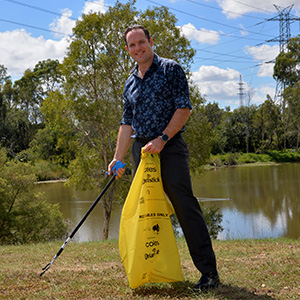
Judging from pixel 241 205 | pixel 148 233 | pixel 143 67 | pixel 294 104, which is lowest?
pixel 241 205

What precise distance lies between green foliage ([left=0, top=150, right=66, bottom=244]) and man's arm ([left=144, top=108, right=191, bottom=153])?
14.1 meters

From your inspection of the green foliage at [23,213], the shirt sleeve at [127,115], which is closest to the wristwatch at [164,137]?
the shirt sleeve at [127,115]

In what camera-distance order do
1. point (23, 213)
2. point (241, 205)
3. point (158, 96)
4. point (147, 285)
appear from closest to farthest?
point (158, 96), point (147, 285), point (23, 213), point (241, 205)

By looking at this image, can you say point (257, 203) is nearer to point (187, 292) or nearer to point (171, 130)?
point (187, 292)

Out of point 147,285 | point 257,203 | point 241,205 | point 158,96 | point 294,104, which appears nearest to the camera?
point 158,96

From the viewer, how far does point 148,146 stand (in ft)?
10.4

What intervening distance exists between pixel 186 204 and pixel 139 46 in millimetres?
1288

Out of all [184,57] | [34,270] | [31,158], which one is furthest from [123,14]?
[31,158]

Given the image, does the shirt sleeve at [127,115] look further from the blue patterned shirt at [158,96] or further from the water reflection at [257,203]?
the water reflection at [257,203]

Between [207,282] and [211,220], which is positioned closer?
[207,282]

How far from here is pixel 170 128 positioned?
3.15 m

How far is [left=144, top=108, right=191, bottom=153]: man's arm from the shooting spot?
123 inches

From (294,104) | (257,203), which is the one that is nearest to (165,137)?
(257,203)

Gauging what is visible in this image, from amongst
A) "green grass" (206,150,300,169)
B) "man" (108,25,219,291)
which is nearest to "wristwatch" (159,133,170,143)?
"man" (108,25,219,291)
